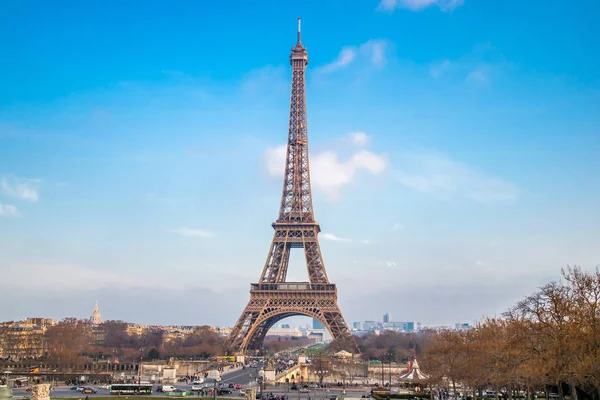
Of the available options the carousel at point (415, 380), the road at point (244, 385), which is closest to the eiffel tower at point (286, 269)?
the road at point (244, 385)

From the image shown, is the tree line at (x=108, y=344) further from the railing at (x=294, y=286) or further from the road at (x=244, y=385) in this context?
the road at (x=244, y=385)

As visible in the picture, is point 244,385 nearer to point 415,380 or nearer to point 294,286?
point 415,380

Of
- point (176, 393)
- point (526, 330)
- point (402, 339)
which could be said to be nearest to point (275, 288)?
point (176, 393)

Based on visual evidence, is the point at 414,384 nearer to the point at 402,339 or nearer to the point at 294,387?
the point at 294,387

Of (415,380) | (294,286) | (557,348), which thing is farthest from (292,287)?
(557,348)

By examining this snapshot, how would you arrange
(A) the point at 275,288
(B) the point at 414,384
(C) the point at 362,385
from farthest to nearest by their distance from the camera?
(A) the point at 275,288
(C) the point at 362,385
(B) the point at 414,384

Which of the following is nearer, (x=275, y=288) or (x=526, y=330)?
(x=526, y=330)

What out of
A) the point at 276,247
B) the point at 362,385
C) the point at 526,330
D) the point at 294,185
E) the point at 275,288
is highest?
the point at 294,185
